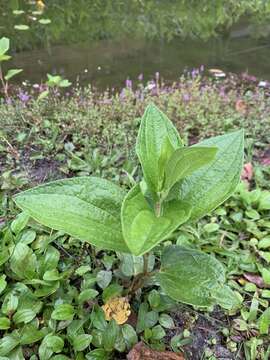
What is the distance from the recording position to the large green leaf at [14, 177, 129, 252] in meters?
1.27

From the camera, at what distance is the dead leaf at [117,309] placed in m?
1.63

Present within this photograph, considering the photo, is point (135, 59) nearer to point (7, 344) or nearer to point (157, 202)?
point (157, 202)

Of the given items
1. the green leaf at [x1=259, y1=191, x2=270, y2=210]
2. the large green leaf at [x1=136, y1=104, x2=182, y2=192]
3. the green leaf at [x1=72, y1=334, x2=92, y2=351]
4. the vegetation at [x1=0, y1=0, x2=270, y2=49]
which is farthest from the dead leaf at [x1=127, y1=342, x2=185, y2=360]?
the vegetation at [x1=0, y1=0, x2=270, y2=49]

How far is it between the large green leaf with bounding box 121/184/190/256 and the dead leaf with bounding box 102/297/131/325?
54 cm

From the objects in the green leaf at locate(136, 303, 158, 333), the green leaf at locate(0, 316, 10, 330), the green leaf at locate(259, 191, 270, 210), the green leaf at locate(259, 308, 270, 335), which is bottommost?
the green leaf at locate(259, 308, 270, 335)

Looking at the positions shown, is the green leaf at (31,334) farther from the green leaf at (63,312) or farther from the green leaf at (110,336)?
the green leaf at (110,336)

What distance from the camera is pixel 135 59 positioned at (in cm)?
405

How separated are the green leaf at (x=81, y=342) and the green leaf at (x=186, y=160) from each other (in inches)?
27.2

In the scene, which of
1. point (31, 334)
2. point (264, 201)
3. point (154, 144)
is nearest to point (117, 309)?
point (31, 334)

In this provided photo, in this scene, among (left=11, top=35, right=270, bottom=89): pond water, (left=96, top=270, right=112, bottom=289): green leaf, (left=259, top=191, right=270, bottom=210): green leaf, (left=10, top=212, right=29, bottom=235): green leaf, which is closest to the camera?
(left=96, top=270, right=112, bottom=289): green leaf

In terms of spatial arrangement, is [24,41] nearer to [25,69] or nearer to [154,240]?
[25,69]

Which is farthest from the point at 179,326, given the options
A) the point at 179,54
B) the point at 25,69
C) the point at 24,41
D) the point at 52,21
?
the point at 52,21

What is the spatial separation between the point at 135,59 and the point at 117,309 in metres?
2.91

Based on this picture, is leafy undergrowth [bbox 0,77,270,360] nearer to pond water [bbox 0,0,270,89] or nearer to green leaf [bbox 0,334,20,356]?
green leaf [bbox 0,334,20,356]
